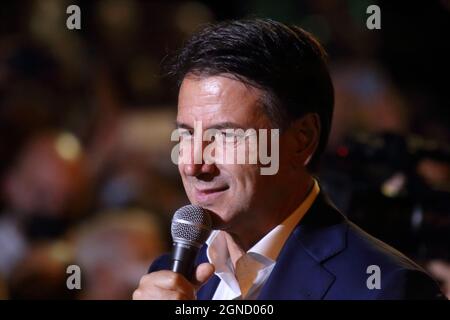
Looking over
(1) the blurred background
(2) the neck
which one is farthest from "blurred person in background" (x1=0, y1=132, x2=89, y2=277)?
(2) the neck

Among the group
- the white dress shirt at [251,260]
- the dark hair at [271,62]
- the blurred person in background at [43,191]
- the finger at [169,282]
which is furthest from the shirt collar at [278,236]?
the blurred person in background at [43,191]

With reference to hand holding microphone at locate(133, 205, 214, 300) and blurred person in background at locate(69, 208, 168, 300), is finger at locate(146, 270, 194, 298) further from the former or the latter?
blurred person in background at locate(69, 208, 168, 300)

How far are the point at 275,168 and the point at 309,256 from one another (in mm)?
133

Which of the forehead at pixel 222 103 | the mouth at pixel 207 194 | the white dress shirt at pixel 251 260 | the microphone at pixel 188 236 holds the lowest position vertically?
the white dress shirt at pixel 251 260

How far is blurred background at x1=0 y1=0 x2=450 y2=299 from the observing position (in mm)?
1955

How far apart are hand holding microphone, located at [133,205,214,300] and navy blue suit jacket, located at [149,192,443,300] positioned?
0.15 m

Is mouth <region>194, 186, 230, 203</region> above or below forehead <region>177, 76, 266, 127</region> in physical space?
below

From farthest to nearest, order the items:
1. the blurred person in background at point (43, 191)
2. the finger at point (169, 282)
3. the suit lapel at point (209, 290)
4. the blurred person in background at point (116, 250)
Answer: the blurred person in background at point (43, 191) < the blurred person in background at point (116, 250) < the suit lapel at point (209, 290) < the finger at point (169, 282)

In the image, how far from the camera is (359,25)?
2.48 metres

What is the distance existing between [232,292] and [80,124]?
4.02 ft

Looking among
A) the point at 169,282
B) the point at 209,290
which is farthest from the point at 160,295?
the point at 209,290

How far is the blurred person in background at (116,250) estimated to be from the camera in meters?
1.87

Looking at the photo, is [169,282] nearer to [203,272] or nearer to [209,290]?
[203,272]

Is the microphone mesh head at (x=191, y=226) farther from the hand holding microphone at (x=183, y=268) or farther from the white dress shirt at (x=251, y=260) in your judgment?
the white dress shirt at (x=251, y=260)
